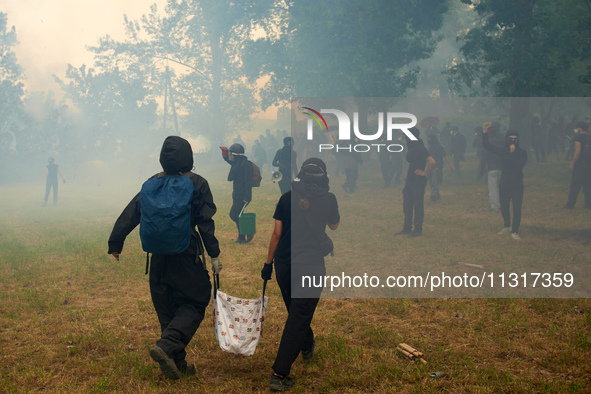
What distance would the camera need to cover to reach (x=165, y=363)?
3871 millimetres

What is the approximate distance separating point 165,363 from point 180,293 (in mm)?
595

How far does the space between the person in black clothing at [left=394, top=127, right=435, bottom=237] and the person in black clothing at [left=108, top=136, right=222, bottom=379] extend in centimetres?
623

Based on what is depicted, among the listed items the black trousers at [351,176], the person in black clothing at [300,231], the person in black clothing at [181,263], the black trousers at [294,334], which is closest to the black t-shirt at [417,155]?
the black trousers at [351,176]

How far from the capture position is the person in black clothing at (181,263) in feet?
13.5

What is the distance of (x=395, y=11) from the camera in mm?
20312

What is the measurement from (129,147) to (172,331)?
4352cm

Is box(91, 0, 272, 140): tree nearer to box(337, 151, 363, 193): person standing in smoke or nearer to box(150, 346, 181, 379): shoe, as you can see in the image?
box(337, 151, 363, 193): person standing in smoke

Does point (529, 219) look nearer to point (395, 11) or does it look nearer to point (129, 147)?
point (395, 11)

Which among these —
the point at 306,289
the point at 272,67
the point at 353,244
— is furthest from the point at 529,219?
the point at 272,67

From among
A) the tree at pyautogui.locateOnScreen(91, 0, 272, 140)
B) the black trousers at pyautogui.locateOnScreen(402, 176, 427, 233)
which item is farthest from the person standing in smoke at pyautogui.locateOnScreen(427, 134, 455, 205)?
the tree at pyautogui.locateOnScreen(91, 0, 272, 140)

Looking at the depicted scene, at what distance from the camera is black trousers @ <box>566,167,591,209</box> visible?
9922 millimetres

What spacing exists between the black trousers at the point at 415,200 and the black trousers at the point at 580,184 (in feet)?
10.6

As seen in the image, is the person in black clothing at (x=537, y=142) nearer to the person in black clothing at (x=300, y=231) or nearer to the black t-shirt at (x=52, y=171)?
the person in black clothing at (x=300, y=231)

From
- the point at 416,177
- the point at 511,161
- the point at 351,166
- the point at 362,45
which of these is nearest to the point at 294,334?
the point at 416,177
